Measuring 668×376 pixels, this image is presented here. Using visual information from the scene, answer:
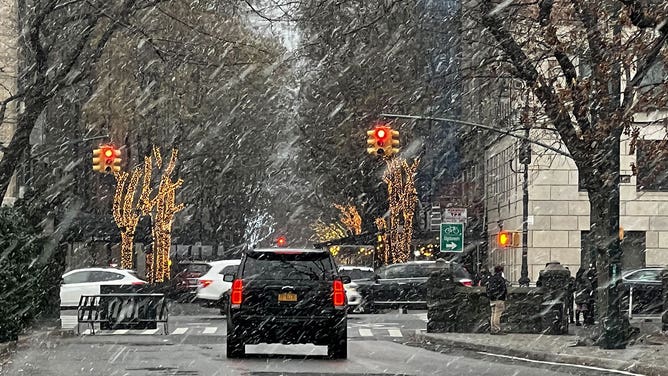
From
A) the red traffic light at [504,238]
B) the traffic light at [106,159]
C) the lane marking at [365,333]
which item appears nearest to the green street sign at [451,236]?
the lane marking at [365,333]

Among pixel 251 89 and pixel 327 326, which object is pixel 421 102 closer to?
pixel 251 89

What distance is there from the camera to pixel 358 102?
52.7 m

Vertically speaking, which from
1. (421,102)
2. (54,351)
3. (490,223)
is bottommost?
(54,351)

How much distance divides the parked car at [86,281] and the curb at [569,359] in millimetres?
18053

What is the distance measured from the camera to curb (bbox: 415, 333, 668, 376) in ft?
58.6

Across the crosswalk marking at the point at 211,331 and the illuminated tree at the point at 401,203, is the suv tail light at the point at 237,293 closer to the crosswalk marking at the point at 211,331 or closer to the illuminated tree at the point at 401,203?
the crosswalk marking at the point at 211,331

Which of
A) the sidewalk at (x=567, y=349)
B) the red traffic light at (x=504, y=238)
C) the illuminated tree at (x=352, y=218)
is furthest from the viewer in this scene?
the illuminated tree at (x=352, y=218)

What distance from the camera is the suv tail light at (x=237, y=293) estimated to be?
1888 cm

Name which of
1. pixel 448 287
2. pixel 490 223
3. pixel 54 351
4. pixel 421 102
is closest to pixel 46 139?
pixel 421 102

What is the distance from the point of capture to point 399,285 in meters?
40.5

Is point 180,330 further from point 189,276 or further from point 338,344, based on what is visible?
point 189,276

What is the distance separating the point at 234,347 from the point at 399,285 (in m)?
21.6

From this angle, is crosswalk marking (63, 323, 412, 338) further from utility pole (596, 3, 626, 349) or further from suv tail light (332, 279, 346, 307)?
suv tail light (332, 279, 346, 307)

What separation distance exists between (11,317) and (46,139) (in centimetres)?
2762
